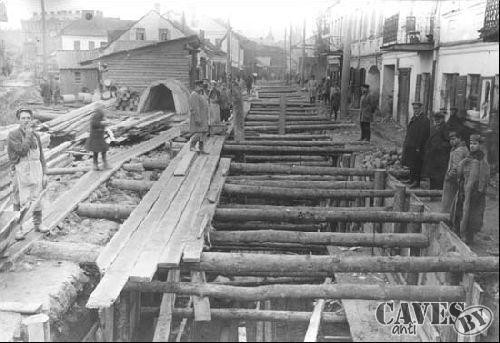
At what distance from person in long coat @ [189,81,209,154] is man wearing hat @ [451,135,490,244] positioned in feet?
19.4

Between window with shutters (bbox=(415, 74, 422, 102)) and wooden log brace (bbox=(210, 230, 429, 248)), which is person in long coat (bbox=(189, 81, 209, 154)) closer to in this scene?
wooden log brace (bbox=(210, 230, 429, 248))

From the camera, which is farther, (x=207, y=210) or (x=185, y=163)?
(x=185, y=163)

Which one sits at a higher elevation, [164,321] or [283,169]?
[283,169]

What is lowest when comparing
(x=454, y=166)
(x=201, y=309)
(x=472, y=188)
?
(x=201, y=309)

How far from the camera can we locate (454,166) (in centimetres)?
719

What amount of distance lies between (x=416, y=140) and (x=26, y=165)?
265 inches

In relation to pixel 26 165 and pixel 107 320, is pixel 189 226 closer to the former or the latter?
pixel 107 320

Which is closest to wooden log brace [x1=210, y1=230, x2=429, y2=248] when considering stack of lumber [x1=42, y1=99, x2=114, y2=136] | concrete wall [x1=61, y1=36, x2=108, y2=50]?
stack of lumber [x1=42, y1=99, x2=114, y2=136]

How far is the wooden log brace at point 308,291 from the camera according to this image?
515 cm

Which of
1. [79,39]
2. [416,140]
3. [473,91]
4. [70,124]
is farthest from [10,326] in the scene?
[79,39]

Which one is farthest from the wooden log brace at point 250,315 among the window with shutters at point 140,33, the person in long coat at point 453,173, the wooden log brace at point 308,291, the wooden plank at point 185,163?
the window with shutters at point 140,33

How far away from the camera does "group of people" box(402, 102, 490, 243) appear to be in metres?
6.41

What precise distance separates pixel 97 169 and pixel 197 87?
316 centimetres

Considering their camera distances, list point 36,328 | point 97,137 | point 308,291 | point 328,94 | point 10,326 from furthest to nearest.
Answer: point 328,94 → point 97,137 → point 308,291 → point 10,326 → point 36,328
